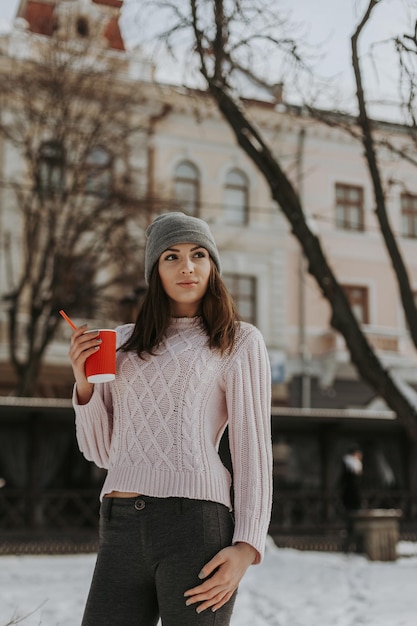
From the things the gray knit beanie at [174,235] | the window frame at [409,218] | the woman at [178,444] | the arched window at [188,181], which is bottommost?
the woman at [178,444]

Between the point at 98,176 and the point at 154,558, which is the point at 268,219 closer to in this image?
the point at 98,176

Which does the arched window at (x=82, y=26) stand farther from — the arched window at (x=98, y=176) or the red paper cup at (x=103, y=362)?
the red paper cup at (x=103, y=362)

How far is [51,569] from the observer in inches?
393

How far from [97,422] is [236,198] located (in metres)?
21.4

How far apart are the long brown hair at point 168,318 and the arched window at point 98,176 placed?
14.5 meters

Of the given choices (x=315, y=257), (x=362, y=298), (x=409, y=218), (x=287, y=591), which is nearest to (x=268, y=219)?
(x=362, y=298)

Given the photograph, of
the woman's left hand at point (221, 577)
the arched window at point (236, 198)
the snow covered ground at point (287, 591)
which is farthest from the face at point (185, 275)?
the arched window at point (236, 198)

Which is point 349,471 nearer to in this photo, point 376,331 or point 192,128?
point 376,331

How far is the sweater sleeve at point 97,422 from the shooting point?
6.93ft

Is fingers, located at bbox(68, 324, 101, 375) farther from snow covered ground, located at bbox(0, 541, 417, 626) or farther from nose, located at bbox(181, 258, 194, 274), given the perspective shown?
snow covered ground, located at bbox(0, 541, 417, 626)

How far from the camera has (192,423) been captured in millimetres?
1967

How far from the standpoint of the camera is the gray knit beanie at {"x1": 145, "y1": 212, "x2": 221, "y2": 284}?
2.14 m

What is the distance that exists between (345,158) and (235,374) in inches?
922

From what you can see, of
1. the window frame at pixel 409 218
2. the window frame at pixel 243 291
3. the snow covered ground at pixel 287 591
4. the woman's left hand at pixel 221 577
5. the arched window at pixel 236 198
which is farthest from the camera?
the window frame at pixel 409 218
